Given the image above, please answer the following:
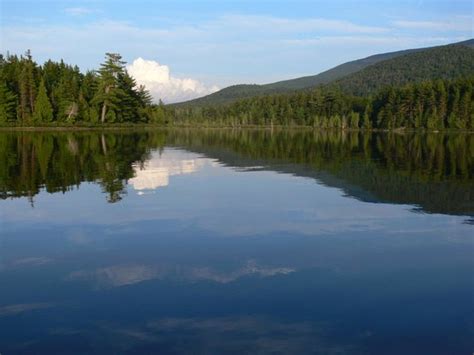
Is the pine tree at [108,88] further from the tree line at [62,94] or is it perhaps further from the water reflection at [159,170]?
the water reflection at [159,170]

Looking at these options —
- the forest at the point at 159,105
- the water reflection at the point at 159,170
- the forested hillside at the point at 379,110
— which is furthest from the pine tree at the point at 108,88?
the water reflection at the point at 159,170

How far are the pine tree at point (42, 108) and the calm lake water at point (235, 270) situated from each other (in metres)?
→ 80.7

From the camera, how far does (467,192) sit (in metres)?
21.7

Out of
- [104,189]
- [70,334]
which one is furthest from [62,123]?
[70,334]

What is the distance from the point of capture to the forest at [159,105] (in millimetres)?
98875

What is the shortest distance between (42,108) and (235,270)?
95.3 metres

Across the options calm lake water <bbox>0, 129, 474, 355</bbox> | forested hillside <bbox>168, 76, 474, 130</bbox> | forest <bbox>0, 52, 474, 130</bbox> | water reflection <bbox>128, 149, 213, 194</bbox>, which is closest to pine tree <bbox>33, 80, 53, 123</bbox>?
forest <bbox>0, 52, 474, 130</bbox>

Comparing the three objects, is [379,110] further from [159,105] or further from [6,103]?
[6,103]

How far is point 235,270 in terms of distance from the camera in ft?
35.4

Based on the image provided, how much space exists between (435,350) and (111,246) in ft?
26.6

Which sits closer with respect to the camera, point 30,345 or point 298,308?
point 30,345

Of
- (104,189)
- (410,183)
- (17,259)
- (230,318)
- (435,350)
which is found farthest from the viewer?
(410,183)

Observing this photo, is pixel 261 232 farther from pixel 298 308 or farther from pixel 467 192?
pixel 467 192

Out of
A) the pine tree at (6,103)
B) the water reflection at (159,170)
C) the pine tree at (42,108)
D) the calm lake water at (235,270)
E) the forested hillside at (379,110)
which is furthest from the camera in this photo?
the forested hillside at (379,110)
